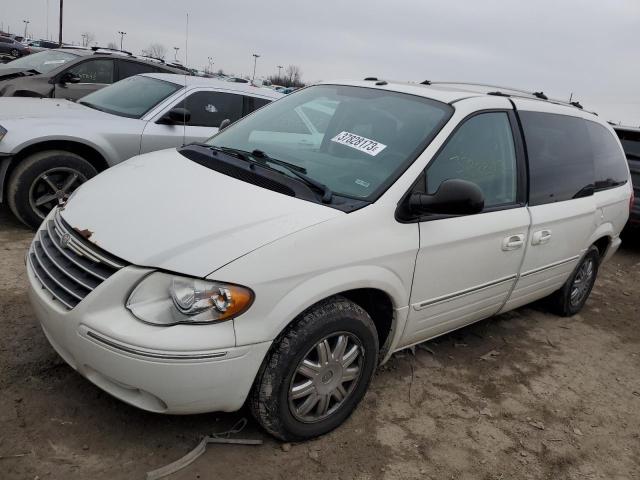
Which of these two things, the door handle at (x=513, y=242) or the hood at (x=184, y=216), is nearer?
the hood at (x=184, y=216)

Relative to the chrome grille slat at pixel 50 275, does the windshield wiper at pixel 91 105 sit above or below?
above

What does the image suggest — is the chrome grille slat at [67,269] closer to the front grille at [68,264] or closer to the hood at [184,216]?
the front grille at [68,264]

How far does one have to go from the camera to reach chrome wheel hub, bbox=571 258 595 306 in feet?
15.7

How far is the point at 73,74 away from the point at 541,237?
655cm

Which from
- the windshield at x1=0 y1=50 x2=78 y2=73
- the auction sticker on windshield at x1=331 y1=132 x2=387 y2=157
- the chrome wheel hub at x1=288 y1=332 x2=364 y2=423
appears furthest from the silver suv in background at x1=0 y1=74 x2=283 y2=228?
the windshield at x1=0 y1=50 x2=78 y2=73

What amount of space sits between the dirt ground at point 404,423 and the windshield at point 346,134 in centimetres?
130

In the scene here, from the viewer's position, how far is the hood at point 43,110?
5.11 m

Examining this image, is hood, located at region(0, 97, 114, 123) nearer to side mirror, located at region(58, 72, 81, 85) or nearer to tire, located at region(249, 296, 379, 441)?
side mirror, located at region(58, 72, 81, 85)

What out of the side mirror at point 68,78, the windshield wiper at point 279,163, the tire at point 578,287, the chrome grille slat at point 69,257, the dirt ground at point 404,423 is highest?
the windshield wiper at point 279,163

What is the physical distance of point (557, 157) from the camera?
3936 mm

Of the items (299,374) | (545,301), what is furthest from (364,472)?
(545,301)

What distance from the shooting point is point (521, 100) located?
3.77 m

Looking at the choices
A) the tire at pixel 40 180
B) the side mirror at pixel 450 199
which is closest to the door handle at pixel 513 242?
the side mirror at pixel 450 199

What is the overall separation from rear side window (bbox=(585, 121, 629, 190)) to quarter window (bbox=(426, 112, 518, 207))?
1344mm
